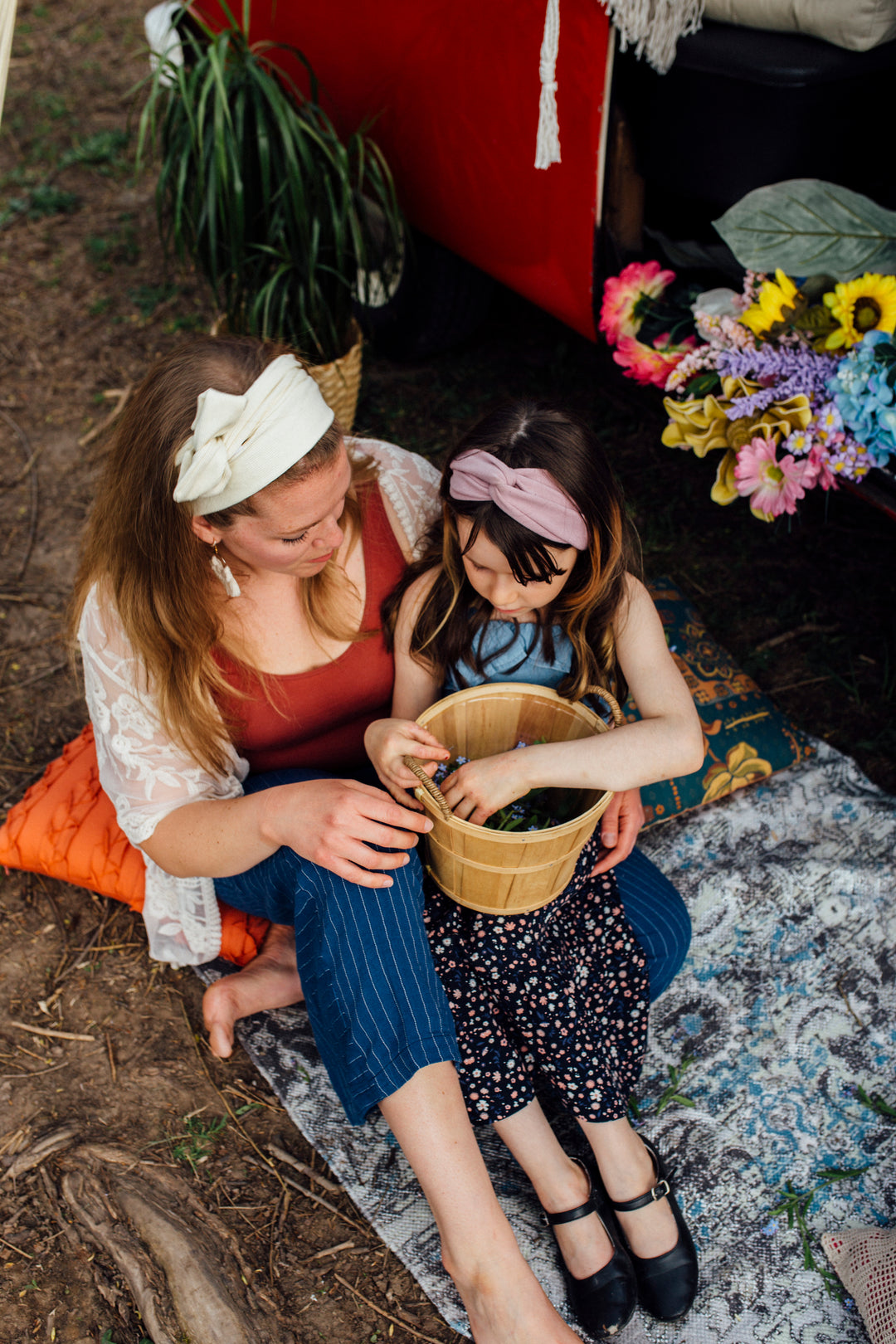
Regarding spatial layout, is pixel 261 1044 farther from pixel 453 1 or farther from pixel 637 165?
pixel 453 1

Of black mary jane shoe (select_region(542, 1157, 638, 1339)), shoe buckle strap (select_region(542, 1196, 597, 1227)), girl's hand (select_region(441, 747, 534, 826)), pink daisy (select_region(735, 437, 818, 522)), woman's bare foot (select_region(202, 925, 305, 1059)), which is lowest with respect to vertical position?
black mary jane shoe (select_region(542, 1157, 638, 1339))

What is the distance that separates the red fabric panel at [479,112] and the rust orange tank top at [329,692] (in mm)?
916

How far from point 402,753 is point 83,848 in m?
0.97

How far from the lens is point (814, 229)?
6.42 feet

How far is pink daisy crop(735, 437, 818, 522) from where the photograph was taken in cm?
192

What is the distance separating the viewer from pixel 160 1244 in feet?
5.68

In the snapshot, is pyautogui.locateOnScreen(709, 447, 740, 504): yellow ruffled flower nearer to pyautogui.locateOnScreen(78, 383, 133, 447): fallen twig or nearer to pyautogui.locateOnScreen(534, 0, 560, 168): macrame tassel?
pyautogui.locateOnScreen(534, 0, 560, 168): macrame tassel

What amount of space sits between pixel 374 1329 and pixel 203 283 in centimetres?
360

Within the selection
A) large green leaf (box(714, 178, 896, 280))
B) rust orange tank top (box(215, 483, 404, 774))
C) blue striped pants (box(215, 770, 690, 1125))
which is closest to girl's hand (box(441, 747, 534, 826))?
blue striped pants (box(215, 770, 690, 1125))

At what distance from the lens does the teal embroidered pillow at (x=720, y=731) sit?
2289 millimetres

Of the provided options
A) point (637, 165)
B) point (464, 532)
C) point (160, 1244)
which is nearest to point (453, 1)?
point (637, 165)

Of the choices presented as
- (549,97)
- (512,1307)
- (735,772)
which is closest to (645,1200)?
(512,1307)

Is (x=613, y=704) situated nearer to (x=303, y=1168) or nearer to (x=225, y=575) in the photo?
(x=225, y=575)

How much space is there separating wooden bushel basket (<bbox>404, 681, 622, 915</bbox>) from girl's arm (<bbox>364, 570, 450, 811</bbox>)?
34mm
